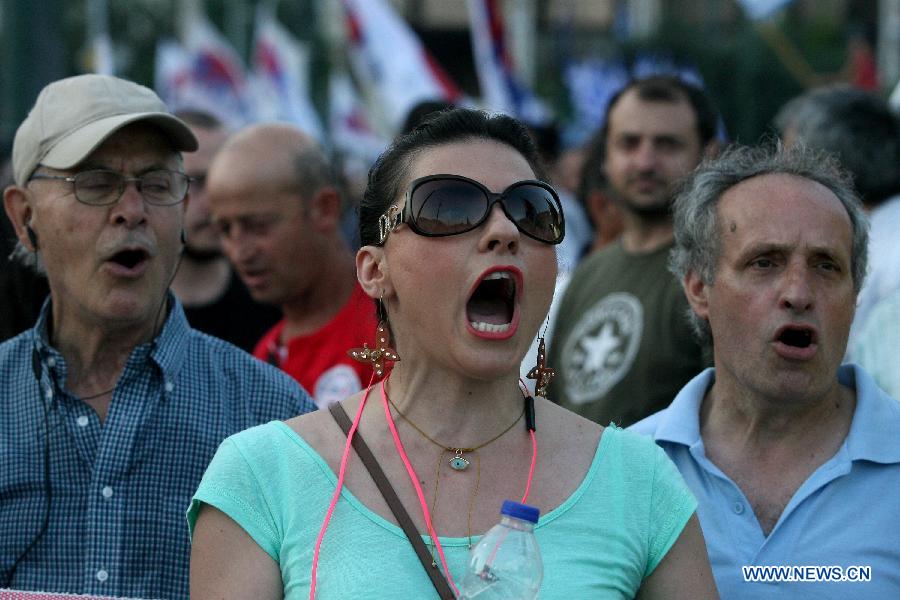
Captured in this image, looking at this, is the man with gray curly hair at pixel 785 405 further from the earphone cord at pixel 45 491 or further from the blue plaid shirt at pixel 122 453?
the earphone cord at pixel 45 491

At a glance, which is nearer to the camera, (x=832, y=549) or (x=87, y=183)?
(x=832, y=549)

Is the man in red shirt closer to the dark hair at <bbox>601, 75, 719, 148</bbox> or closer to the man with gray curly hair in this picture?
the dark hair at <bbox>601, 75, 719, 148</bbox>

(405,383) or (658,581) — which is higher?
(405,383)

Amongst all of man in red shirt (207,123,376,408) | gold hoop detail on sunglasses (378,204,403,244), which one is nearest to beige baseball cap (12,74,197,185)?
gold hoop detail on sunglasses (378,204,403,244)

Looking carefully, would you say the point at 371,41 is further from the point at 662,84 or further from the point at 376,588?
the point at 376,588

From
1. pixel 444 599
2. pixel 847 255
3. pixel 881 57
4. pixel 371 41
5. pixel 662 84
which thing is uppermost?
pixel 881 57

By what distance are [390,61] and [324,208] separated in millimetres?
5406

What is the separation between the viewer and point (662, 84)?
634cm

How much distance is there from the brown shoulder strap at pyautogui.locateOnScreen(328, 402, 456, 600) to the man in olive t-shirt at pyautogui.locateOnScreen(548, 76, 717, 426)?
95.5 inches

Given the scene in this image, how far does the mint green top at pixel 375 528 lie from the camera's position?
272cm

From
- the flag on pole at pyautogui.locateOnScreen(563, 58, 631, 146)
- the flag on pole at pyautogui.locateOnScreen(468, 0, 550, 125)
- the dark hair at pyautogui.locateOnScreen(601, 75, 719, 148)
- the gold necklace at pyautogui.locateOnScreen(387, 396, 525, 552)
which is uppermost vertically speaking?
the flag on pole at pyautogui.locateOnScreen(563, 58, 631, 146)

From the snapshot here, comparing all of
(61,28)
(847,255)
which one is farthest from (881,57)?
(847,255)

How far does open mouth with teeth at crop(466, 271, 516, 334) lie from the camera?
285 cm

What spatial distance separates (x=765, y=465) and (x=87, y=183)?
6.26ft
